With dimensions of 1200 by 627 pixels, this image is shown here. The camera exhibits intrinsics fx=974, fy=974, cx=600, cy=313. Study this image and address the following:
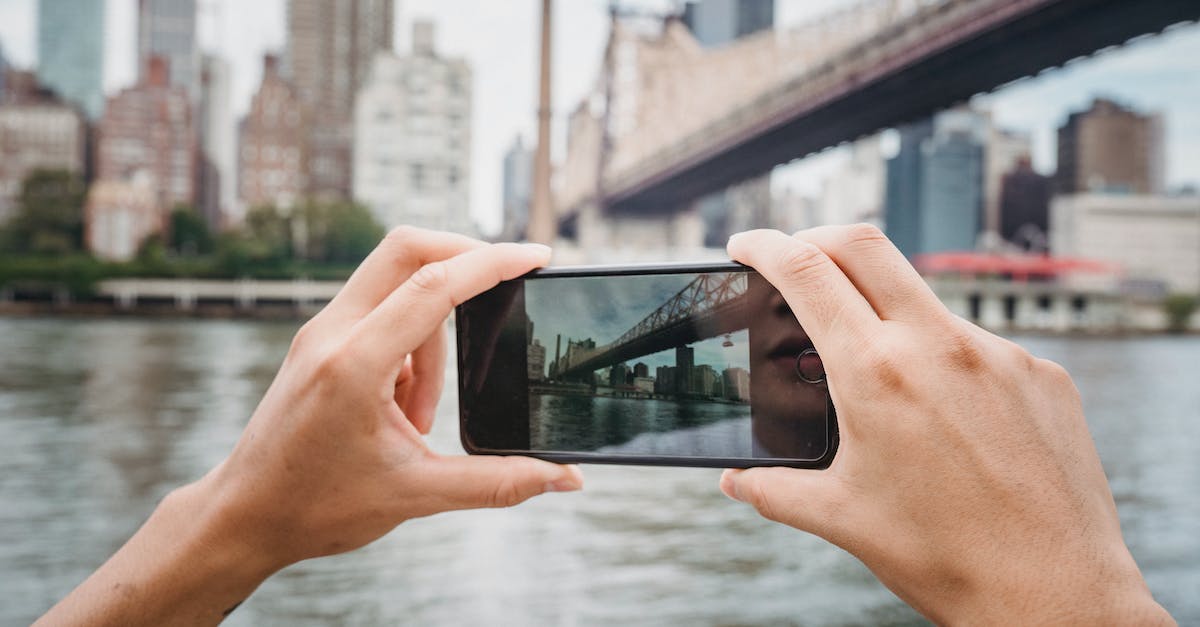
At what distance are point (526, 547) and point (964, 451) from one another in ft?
13.2

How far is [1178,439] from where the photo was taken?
35.5ft

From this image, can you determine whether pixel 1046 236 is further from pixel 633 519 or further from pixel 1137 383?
pixel 633 519

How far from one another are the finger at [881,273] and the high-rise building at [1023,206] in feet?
280

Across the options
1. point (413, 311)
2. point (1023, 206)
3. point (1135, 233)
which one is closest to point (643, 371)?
point (413, 311)

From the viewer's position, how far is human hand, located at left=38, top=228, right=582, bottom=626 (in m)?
0.88

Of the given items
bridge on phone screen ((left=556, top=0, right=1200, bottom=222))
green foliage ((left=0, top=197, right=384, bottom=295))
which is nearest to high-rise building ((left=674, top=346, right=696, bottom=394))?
bridge on phone screen ((left=556, top=0, right=1200, bottom=222))

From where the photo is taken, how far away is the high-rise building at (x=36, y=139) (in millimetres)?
79188

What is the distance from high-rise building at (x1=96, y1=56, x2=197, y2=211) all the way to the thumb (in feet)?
291

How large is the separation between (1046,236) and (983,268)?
111 ft

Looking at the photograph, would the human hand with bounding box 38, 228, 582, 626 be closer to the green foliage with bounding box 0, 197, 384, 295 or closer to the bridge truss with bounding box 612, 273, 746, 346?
the bridge truss with bounding box 612, 273, 746, 346

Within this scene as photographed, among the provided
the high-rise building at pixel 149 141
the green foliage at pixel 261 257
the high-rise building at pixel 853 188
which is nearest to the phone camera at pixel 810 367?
the green foliage at pixel 261 257

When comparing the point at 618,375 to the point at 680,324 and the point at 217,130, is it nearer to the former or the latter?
Result: the point at 680,324

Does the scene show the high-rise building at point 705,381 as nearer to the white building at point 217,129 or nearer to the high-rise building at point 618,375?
the high-rise building at point 618,375

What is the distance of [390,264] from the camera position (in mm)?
942
